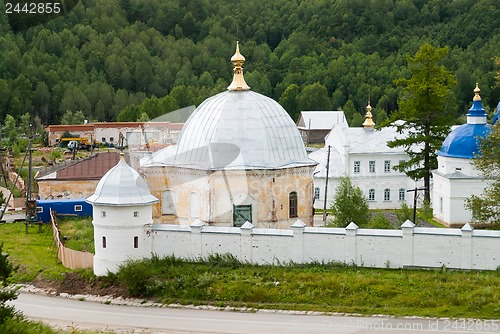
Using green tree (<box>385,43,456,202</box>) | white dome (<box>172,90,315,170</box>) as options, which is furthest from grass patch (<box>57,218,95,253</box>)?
green tree (<box>385,43,456,202</box>)

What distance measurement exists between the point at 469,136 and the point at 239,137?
9324mm

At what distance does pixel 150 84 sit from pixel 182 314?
6368 centimetres

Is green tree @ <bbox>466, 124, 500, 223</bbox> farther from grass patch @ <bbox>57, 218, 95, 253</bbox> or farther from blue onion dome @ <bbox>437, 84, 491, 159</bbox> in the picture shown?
grass patch @ <bbox>57, 218, 95, 253</bbox>

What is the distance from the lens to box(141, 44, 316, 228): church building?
1104 inches

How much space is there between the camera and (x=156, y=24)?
354 feet

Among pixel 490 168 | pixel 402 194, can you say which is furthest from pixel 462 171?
pixel 402 194

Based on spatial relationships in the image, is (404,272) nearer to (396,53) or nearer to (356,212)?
(356,212)

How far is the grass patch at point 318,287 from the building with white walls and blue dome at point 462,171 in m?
8.92

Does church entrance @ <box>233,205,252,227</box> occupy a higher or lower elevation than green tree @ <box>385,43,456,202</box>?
lower

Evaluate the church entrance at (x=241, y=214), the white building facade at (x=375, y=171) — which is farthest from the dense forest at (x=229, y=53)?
the church entrance at (x=241, y=214)

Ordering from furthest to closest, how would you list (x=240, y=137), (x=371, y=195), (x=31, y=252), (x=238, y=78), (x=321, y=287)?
1. (x=371, y=195)
2. (x=238, y=78)
3. (x=31, y=252)
4. (x=240, y=137)
5. (x=321, y=287)

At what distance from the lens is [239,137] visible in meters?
28.4

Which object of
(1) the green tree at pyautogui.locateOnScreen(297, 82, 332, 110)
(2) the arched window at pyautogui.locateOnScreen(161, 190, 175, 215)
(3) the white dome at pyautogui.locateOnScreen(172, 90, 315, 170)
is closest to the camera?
(3) the white dome at pyautogui.locateOnScreen(172, 90, 315, 170)

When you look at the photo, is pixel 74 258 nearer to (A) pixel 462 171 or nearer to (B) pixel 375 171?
(A) pixel 462 171
